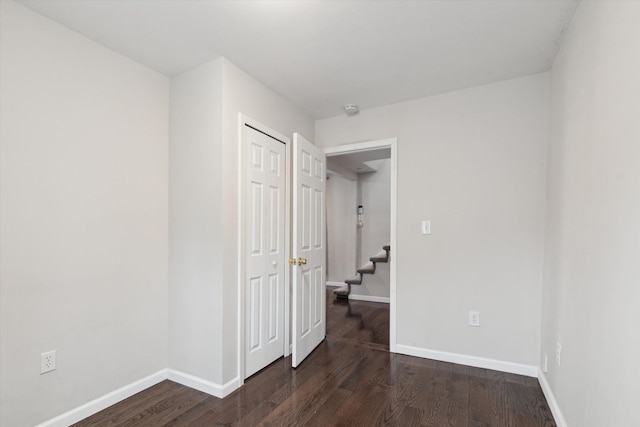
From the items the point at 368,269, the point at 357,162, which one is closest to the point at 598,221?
the point at 357,162

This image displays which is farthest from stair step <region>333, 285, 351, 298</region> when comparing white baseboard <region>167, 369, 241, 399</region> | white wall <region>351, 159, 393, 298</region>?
white baseboard <region>167, 369, 241, 399</region>

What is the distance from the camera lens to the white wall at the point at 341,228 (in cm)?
577

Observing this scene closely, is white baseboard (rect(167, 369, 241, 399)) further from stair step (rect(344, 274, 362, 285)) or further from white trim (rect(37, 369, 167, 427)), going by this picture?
stair step (rect(344, 274, 362, 285))

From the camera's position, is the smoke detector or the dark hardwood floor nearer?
the dark hardwood floor

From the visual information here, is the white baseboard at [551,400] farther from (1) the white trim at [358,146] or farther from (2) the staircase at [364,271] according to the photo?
(2) the staircase at [364,271]

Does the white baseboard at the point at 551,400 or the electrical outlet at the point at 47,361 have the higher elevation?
the electrical outlet at the point at 47,361

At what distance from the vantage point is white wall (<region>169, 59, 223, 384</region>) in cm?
222

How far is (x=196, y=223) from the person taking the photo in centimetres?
232

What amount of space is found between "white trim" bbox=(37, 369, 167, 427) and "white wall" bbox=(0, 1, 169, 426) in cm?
4

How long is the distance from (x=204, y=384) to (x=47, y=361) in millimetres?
956

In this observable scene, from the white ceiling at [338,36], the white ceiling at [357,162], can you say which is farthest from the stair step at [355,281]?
the white ceiling at [338,36]

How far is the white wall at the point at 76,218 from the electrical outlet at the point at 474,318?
2.57 m

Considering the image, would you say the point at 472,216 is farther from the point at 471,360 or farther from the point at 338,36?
the point at 338,36

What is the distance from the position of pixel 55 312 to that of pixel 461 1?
2.92m
